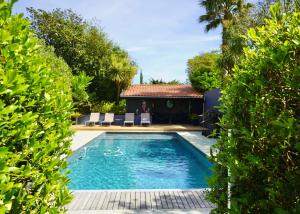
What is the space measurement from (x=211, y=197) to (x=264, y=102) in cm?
Result: 133

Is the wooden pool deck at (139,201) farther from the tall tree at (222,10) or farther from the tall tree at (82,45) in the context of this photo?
the tall tree at (82,45)

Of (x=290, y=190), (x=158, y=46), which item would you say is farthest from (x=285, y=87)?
(x=158, y=46)

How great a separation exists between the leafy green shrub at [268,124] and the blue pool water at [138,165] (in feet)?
17.0

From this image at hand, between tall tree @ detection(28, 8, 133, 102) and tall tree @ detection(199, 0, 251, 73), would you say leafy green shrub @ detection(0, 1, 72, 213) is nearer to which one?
tall tree @ detection(199, 0, 251, 73)

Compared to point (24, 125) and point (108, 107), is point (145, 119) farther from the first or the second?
point (24, 125)

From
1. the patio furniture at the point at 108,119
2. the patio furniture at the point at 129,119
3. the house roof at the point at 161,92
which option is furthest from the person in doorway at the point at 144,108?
the patio furniture at the point at 108,119

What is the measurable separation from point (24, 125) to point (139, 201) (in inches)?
200

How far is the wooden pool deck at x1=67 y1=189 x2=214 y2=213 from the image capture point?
6.27 metres

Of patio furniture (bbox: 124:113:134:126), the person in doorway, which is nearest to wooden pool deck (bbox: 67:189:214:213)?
patio furniture (bbox: 124:113:134:126)

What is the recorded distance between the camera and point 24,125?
2162mm

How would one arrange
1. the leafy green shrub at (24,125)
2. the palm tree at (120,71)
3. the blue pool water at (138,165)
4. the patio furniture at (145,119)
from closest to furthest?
the leafy green shrub at (24,125) → the blue pool water at (138,165) → the patio furniture at (145,119) → the palm tree at (120,71)

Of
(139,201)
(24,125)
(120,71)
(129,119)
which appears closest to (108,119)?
(129,119)

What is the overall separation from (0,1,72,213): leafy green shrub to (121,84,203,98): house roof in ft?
79.5

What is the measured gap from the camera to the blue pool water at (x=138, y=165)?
1070 cm
